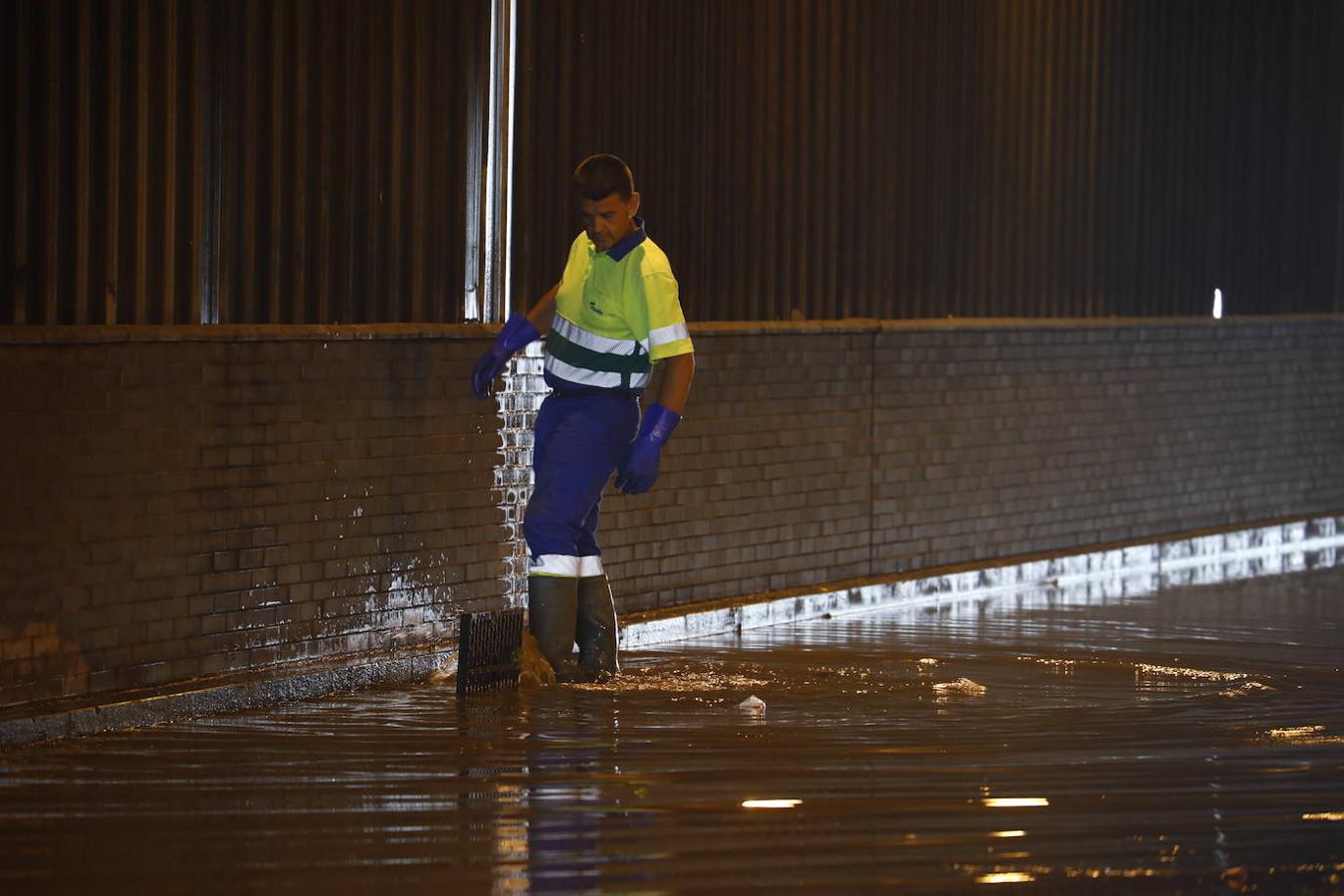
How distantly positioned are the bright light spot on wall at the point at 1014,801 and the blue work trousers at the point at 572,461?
2388 mm

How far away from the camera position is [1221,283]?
1504 cm

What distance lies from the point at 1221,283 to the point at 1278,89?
4.90 ft

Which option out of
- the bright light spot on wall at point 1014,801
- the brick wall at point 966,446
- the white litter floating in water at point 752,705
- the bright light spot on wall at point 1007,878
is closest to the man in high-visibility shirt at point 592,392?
the white litter floating in water at point 752,705

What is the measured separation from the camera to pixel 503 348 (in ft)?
28.6

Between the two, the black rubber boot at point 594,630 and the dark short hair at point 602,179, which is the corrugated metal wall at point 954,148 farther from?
the black rubber boot at point 594,630

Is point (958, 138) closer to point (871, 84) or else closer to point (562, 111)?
point (871, 84)

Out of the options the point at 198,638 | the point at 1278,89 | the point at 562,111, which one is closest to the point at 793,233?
the point at 562,111

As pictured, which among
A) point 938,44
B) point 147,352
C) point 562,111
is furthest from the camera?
point 938,44

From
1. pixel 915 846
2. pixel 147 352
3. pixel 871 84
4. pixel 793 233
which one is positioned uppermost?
pixel 871 84

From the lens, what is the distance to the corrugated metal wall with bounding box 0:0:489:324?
303 inches

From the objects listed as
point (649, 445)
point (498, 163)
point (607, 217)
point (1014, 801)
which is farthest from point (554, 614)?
point (1014, 801)

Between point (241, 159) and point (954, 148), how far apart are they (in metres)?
5.18

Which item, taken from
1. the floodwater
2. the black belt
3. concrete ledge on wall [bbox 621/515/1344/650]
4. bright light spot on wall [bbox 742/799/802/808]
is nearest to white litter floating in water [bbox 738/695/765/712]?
the floodwater

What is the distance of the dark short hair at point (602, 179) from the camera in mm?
8289
